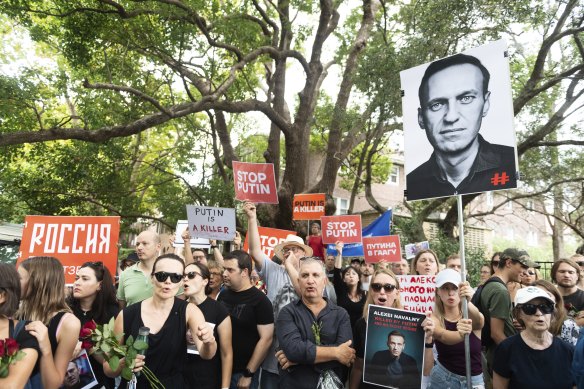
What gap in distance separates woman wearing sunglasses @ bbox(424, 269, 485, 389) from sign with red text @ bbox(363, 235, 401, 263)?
3.92 metres

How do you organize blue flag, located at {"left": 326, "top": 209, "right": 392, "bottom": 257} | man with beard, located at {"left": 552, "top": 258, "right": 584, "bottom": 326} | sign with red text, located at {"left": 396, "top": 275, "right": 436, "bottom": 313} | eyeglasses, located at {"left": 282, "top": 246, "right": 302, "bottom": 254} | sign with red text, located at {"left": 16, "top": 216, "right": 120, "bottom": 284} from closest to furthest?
sign with red text, located at {"left": 396, "top": 275, "right": 436, "bottom": 313} → man with beard, located at {"left": 552, "top": 258, "right": 584, "bottom": 326} → eyeglasses, located at {"left": 282, "top": 246, "right": 302, "bottom": 254} → sign with red text, located at {"left": 16, "top": 216, "right": 120, "bottom": 284} → blue flag, located at {"left": 326, "top": 209, "right": 392, "bottom": 257}

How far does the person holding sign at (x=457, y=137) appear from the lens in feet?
12.9

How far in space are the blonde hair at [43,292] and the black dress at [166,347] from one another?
0.50 m

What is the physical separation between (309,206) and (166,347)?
25.8 ft

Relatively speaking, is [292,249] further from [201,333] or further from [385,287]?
[201,333]

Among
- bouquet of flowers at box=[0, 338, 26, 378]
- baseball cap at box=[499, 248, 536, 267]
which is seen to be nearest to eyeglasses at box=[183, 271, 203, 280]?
bouquet of flowers at box=[0, 338, 26, 378]

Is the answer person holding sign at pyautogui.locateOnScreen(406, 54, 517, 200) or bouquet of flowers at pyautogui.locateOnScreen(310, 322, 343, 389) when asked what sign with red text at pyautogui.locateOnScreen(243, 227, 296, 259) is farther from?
bouquet of flowers at pyautogui.locateOnScreen(310, 322, 343, 389)

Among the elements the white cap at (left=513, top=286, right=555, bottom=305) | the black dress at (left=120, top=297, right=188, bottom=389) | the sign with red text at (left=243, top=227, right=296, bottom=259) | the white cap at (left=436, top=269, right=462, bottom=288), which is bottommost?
the black dress at (left=120, top=297, right=188, bottom=389)

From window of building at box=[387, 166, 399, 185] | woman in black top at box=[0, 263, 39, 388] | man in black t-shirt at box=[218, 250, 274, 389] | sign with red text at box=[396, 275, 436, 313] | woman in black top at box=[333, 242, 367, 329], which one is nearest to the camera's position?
woman in black top at box=[0, 263, 39, 388]

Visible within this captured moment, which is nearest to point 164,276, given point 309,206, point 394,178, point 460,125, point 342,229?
point 460,125

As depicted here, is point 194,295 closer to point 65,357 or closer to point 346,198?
point 65,357

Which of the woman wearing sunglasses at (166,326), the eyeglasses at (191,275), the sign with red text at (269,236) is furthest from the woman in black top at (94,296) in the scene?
the sign with red text at (269,236)

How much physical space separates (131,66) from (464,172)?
10838 mm

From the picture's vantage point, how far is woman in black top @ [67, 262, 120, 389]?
400 centimetres
